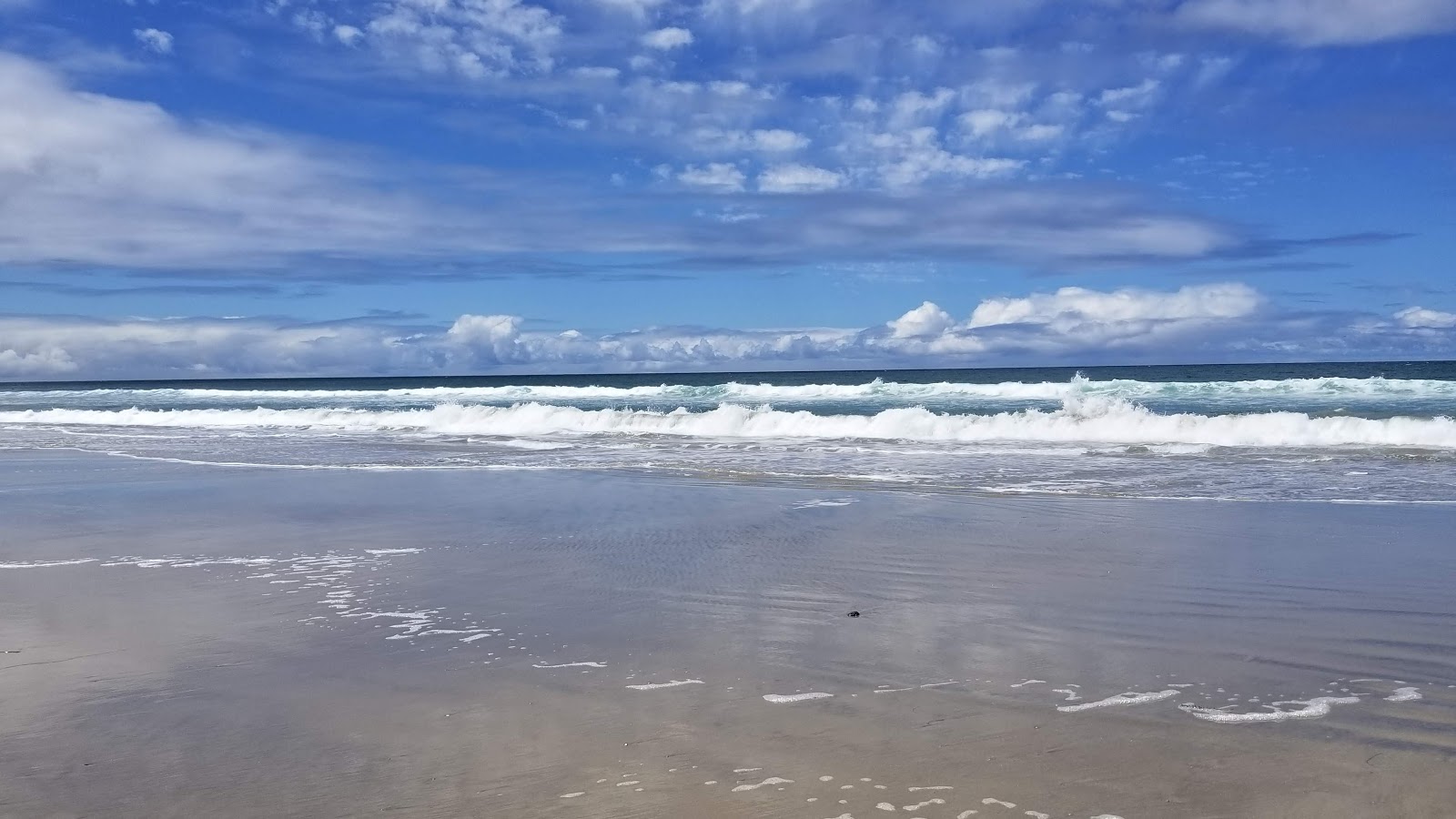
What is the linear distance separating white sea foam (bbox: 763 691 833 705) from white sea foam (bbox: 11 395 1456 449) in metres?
15.3

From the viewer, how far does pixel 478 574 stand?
6723 millimetres

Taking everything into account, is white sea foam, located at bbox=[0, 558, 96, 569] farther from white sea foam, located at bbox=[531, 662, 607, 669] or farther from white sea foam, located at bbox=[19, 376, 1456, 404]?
white sea foam, located at bbox=[19, 376, 1456, 404]

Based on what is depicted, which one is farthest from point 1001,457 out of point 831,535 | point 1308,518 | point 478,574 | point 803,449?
point 478,574

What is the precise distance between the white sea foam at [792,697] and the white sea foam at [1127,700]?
34.8 inches

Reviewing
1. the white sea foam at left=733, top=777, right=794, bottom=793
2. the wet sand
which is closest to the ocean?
the wet sand

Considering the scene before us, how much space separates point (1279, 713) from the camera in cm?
370

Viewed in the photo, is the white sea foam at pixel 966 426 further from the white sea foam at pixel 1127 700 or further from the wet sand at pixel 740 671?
the white sea foam at pixel 1127 700

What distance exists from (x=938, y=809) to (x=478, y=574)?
4394 millimetres

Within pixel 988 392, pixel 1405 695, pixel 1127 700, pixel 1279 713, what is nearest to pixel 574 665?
pixel 1127 700

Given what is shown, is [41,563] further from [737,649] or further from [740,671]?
[740,671]

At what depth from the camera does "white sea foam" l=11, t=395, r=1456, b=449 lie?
1797 cm

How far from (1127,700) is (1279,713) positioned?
508 mm

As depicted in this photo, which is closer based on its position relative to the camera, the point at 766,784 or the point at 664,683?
the point at 766,784

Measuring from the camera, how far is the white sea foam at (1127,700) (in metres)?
3.78
